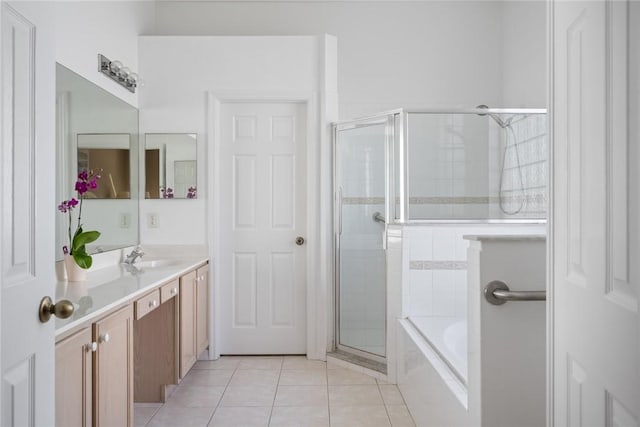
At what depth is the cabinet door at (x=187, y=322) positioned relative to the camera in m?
2.93

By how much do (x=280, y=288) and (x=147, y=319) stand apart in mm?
1181

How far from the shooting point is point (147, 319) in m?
2.80

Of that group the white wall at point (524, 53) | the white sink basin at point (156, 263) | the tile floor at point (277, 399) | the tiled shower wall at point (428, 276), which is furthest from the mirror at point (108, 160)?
the white wall at point (524, 53)

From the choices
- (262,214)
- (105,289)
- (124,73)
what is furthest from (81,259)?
(262,214)

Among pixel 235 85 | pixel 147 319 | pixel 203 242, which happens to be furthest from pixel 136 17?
pixel 147 319

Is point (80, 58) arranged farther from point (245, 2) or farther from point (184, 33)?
point (245, 2)

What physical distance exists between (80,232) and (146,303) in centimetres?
52

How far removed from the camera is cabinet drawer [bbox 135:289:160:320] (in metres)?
2.16

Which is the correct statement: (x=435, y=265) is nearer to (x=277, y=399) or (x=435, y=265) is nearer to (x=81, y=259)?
(x=277, y=399)

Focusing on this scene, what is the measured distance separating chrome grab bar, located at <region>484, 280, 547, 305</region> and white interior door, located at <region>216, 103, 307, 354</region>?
2.29 m

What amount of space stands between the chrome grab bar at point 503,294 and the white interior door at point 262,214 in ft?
7.52

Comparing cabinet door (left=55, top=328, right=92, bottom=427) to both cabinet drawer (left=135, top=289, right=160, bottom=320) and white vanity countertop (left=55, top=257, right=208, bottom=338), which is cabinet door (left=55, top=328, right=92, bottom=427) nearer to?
white vanity countertop (left=55, top=257, right=208, bottom=338)

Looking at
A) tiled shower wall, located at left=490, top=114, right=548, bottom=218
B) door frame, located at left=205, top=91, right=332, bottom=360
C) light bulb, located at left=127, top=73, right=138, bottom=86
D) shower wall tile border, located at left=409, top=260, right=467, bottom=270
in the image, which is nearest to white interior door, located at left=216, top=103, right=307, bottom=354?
door frame, located at left=205, top=91, right=332, bottom=360

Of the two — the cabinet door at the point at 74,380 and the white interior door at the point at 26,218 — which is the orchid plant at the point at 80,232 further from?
the white interior door at the point at 26,218
